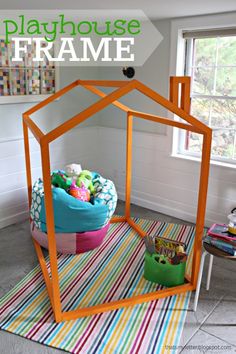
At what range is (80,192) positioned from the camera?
308 cm

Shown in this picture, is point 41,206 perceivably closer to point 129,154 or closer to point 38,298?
point 38,298

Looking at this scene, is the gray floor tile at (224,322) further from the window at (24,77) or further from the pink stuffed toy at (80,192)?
the window at (24,77)

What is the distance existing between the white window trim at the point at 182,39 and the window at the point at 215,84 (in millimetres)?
54

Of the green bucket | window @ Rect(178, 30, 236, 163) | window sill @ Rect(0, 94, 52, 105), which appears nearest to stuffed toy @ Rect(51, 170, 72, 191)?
window sill @ Rect(0, 94, 52, 105)

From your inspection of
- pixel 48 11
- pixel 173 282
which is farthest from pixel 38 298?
pixel 48 11

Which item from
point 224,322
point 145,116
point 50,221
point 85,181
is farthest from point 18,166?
point 224,322

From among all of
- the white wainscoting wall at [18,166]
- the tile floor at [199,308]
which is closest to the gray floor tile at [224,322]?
the tile floor at [199,308]

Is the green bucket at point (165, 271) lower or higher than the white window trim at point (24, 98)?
lower

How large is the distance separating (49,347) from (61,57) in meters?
2.84

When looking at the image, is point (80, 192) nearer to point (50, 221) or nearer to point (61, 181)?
point (61, 181)

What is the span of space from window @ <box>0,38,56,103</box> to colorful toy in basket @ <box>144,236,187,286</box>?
1893 millimetres

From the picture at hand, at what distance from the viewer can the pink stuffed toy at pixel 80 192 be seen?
10.0 ft

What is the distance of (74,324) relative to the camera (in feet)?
7.30

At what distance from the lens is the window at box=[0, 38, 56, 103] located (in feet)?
10.9
